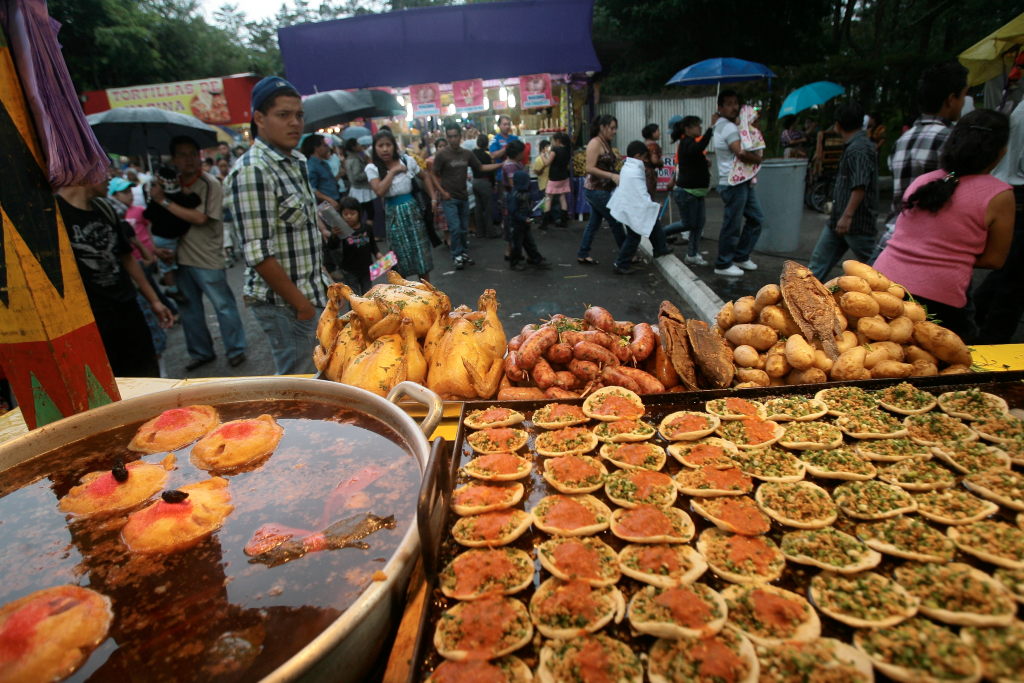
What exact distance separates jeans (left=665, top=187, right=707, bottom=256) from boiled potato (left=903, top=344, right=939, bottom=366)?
19.7 feet

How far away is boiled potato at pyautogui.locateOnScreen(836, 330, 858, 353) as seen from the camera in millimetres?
2533

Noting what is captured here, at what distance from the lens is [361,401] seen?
81.6 inches

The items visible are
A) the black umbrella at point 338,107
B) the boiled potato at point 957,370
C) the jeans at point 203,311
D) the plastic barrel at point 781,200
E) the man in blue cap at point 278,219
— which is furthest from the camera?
the black umbrella at point 338,107

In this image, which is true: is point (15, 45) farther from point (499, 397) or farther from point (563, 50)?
point (563, 50)

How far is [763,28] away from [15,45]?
25.1 metres

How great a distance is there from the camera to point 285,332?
160 inches

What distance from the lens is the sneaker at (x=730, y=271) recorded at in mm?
7727

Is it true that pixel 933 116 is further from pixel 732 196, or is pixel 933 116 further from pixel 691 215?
pixel 691 215

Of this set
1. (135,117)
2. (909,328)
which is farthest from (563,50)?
(909,328)

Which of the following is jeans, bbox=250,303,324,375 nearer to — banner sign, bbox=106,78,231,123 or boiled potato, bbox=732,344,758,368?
boiled potato, bbox=732,344,758,368

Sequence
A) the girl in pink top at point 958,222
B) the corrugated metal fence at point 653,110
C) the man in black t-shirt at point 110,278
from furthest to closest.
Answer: the corrugated metal fence at point 653,110 → the man in black t-shirt at point 110,278 → the girl in pink top at point 958,222

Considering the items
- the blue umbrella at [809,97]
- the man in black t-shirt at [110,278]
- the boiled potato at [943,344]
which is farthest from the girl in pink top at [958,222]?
the blue umbrella at [809,97]

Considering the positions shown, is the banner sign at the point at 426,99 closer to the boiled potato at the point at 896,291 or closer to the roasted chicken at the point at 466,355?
the roasted chicken at the point at 466,355

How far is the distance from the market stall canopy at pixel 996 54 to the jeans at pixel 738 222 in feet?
8.66
